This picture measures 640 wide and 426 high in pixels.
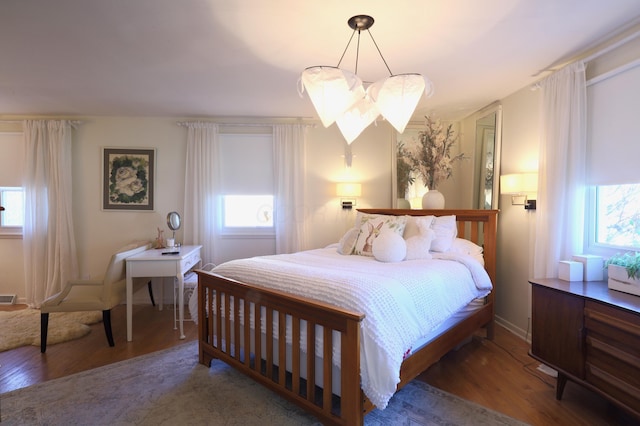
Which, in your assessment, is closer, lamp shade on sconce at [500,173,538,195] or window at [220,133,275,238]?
lamp shade on sconce at [500,173,538,195]

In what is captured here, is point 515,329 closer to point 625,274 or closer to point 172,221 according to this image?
point 625,274

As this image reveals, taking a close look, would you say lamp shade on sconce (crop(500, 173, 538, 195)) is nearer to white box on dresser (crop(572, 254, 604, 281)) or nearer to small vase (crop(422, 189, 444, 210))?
small vase (crop(422, 189, 444, 210))

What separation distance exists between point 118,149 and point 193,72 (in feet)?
6.53

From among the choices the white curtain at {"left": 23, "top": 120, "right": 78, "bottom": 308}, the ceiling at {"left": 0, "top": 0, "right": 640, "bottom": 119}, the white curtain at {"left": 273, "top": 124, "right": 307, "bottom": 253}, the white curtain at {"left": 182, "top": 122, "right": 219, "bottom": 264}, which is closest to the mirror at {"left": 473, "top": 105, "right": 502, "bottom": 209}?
the ceiling at {"left": 0, "top": 0, "right": 640, "bottom": 119}

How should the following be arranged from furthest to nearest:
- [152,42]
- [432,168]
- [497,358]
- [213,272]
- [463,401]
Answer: [432,168]
[497,358]
[213,272]
[152,42]
[463,401]

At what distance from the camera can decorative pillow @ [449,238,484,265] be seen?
287 centimetres

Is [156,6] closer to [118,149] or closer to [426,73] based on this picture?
[426,73]

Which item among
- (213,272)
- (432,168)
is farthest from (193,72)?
(432,168)

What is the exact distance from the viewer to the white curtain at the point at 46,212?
12.9 ft

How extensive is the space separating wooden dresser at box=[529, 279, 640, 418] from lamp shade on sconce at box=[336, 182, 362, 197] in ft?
7.28

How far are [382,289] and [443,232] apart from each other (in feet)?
4.49

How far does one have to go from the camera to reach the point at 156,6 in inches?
71.7

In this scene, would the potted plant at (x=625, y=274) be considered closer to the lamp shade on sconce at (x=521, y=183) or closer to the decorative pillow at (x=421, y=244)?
the lamp shade on sconce at (x=521, y=183)

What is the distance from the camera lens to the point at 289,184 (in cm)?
410
